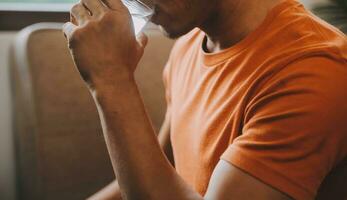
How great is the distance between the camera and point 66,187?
1200 mm

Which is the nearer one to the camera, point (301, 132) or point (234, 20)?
point (301, 132)

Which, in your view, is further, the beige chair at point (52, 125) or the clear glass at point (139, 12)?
the beige chair at point (52, 125)

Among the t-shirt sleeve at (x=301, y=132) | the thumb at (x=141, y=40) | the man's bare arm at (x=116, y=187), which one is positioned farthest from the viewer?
the man's bare arm at (x=116, y=187)

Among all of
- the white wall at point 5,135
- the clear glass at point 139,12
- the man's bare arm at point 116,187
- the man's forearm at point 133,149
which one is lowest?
the white wall at point 5,135

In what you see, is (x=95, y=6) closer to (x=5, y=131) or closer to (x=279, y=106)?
Result: (x=279, y=106)

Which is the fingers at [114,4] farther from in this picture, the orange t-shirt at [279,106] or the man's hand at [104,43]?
the orange t-shirt at [279,106]

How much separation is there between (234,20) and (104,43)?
0.25 meters

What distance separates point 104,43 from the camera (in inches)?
28.6

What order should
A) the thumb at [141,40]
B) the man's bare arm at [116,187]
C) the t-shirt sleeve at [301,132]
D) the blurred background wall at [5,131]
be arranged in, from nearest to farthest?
the t-shirt sleeve at [301,132] < the thumb at [141,40] < the man's bare arm at [116,187] < the blurred background wall at [5,131]

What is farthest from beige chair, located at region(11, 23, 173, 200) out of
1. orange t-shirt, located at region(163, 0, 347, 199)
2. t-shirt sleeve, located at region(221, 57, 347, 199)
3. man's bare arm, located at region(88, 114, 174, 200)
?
t-shirt sleeve, located at region(221, 57, 347, 199)

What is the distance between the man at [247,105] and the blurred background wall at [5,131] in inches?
28.3

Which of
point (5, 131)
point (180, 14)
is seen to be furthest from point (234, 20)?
point (5, 131)

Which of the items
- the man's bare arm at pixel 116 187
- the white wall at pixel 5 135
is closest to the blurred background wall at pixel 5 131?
the white wall at pixel 5 135

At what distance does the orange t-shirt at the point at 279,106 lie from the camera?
0.68 m
